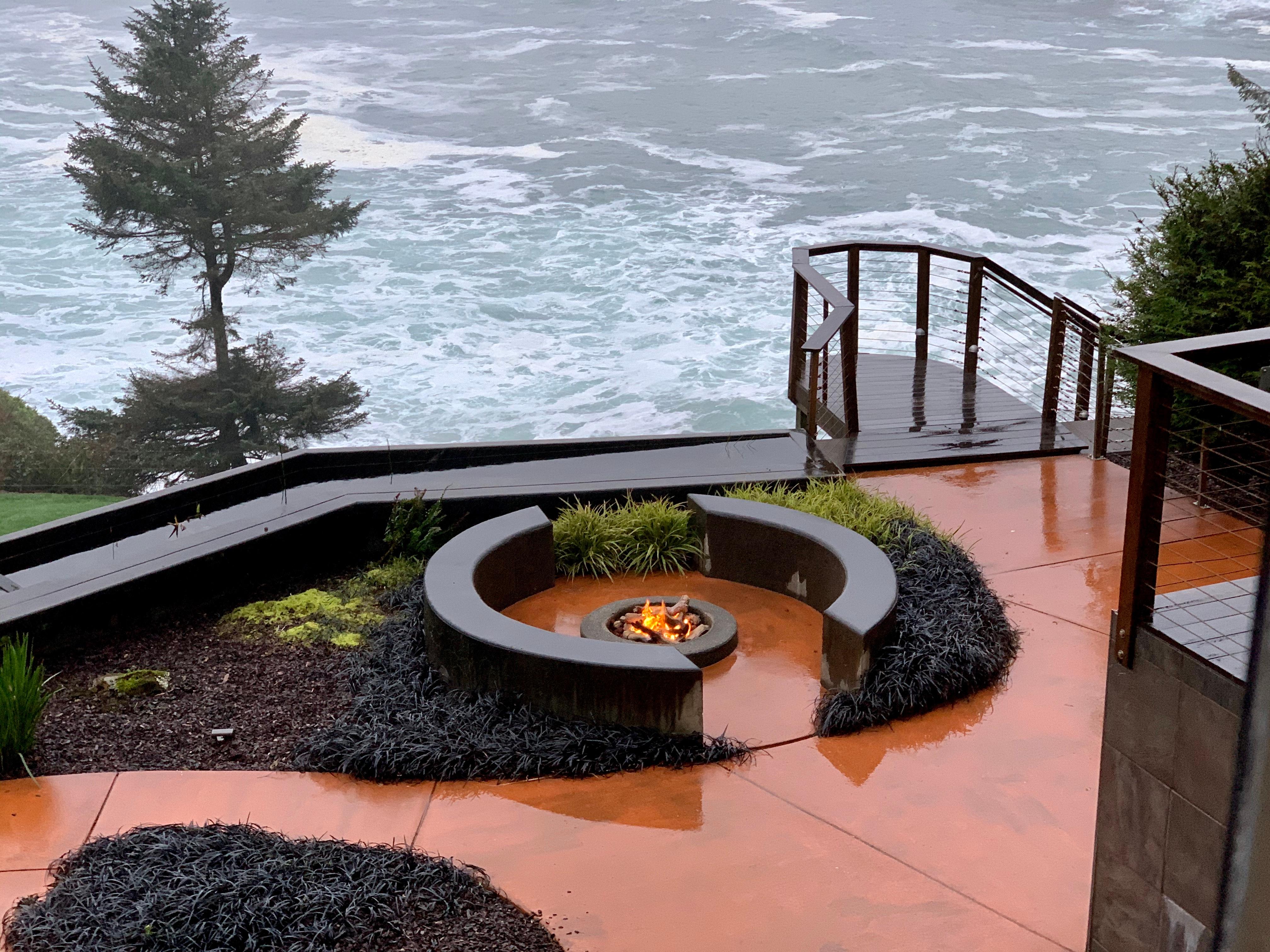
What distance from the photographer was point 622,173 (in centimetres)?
3850

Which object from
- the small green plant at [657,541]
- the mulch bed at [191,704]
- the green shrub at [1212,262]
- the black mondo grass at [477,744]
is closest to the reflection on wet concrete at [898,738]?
the black mondo grass at [477,744]

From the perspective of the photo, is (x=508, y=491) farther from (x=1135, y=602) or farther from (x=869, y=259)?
(x=869, y=259)

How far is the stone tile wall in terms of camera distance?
2895 mm

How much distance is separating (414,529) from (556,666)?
235 cm

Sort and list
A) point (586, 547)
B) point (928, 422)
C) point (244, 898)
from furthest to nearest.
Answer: point (928, 422) < point (586, 547) < point (244, 898)

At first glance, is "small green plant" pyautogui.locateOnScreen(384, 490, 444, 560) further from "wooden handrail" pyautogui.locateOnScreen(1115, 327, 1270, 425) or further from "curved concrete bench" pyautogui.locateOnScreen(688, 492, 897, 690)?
"wooden handrail" pyautogui.locateOnScreen(1115, 327, 1270, 425)

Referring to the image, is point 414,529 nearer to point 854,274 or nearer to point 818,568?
point 818,568

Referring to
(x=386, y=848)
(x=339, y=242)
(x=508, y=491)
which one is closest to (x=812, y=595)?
(x=508, y=491)

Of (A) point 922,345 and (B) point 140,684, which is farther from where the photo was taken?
(A) point 922,345

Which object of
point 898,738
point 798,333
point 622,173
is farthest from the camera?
point 622,173

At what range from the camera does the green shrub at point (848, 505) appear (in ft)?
21.8

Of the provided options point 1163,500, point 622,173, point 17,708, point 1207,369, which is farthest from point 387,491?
point 622,173

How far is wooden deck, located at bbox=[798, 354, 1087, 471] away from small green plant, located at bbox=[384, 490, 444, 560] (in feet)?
8.69

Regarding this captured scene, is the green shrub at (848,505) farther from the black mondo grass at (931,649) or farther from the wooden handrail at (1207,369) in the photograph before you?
the wooden handrail at (1207,369)
